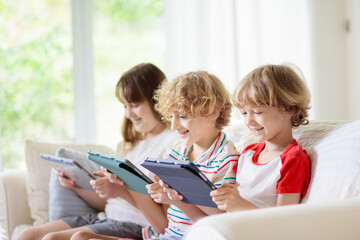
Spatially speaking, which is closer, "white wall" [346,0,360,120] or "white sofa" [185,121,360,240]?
"white sofa" [185,121,360,240]

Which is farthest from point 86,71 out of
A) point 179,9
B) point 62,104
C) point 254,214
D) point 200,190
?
point 254,214

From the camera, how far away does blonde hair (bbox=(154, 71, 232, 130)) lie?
153 cm

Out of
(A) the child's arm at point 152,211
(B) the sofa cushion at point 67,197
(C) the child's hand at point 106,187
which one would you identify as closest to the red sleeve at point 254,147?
(A) the child's arm at point 152,211

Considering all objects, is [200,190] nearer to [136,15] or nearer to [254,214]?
[254,214]

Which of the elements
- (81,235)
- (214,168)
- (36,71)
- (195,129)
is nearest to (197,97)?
(195,129)

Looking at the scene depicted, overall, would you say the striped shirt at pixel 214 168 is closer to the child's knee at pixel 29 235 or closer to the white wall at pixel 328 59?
the child's knee at pixel 29 235

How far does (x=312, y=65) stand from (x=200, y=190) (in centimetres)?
176

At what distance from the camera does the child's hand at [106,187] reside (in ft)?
5.58

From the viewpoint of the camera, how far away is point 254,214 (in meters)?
0.95

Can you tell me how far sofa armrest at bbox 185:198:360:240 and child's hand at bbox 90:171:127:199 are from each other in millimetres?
803

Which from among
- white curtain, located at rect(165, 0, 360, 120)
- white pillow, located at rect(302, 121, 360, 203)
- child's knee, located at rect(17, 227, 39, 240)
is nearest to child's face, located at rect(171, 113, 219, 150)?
white pillow, located at rect(302, 121, 360, 203)

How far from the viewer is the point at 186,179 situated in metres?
1.21

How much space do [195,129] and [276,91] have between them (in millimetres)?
325

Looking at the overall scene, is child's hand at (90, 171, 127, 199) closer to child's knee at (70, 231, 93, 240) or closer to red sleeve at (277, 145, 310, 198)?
child's knee at (70, 231, 93, 240)
